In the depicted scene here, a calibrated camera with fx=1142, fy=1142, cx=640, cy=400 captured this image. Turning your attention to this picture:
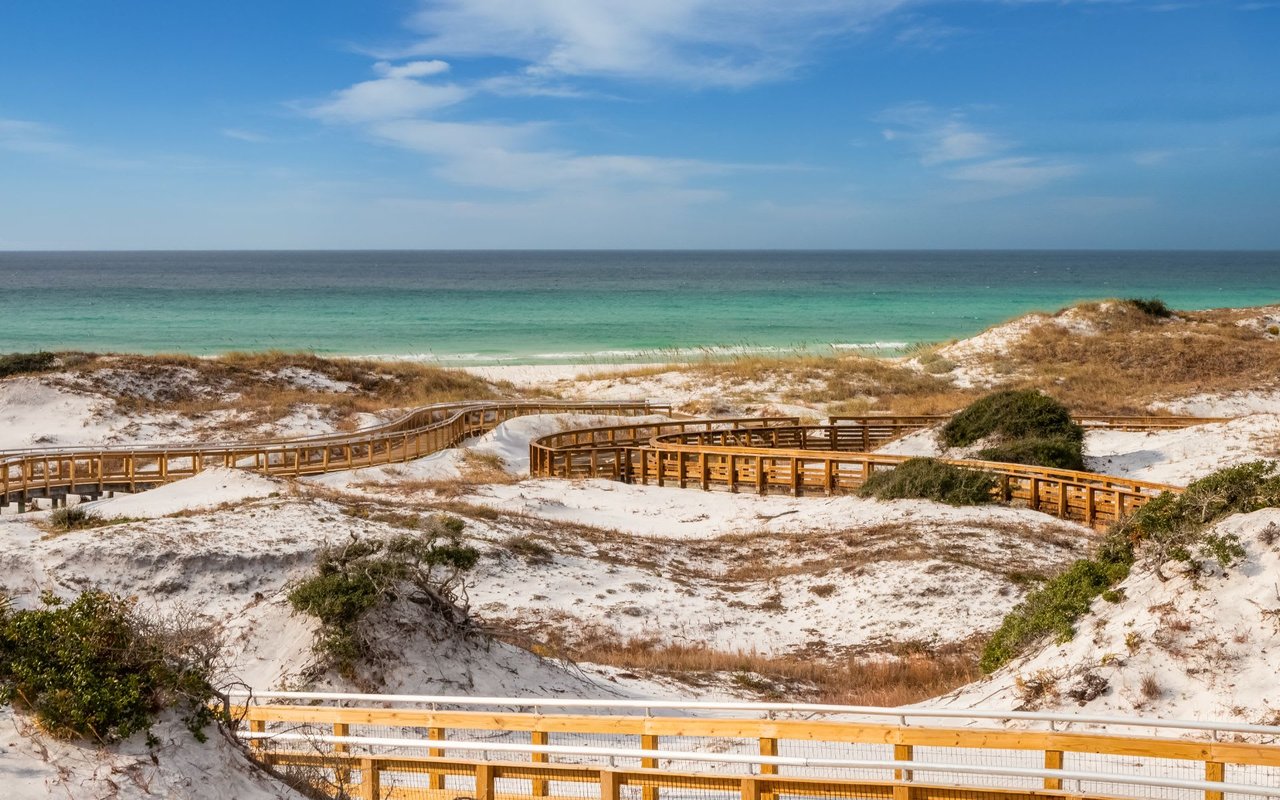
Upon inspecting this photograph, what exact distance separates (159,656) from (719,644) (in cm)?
1189

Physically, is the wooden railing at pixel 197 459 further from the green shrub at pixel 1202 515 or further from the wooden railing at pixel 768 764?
the green shrub at pixel 1202 515

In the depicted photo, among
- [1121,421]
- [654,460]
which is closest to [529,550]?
[654,460]

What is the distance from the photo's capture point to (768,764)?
985 cm

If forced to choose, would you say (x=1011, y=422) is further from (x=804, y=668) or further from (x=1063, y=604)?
(x=1063, y=604)

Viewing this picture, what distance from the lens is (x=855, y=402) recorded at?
5100 centimetres

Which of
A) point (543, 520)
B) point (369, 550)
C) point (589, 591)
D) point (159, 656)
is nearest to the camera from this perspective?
point (159, 656)

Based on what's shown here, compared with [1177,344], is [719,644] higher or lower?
lower

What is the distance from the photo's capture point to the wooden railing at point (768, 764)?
9.26 m

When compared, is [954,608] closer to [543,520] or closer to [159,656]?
[543,520]

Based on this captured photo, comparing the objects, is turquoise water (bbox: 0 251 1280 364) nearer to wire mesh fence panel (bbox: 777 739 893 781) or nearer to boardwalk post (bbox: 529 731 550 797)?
wire mesh fence panel (bbox: 777 739 893 781)

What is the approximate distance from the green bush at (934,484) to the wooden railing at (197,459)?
16399 millimetres

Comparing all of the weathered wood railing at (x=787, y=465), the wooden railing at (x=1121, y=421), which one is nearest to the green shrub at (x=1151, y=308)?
the wooden railing at (x=1121, y=421)

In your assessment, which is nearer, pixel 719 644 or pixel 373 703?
pixel 373 703

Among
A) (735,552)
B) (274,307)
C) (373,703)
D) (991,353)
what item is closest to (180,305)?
(274,307)
